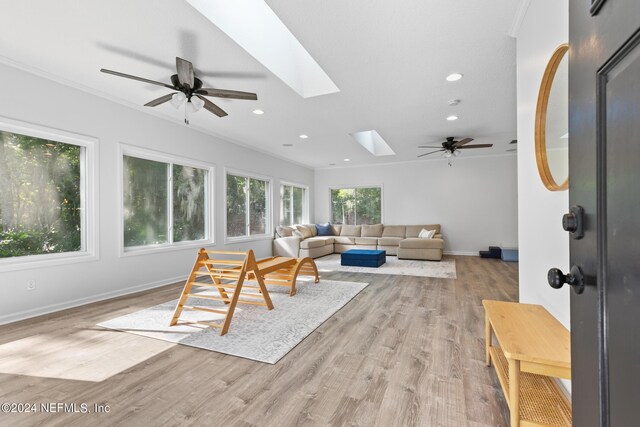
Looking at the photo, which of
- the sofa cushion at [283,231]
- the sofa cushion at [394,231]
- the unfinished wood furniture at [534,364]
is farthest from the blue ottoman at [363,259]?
the unfinished wood furniture at [534,364]

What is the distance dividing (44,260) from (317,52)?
3.66 metres

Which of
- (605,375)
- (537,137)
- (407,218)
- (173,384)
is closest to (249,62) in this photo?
(537,137)

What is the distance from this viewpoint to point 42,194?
3.33 metres

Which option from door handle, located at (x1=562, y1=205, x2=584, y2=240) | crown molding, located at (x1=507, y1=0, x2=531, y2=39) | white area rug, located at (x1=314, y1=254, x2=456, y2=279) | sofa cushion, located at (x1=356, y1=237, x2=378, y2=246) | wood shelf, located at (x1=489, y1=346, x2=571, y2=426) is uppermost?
crown molding, located at (x1=507, y1=0, x2=531, y2=39)

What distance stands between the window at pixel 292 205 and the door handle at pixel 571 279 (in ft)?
23.7

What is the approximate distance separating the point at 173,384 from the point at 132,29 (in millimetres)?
2778

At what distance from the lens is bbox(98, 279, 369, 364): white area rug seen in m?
2.38

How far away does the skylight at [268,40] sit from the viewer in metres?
2.43

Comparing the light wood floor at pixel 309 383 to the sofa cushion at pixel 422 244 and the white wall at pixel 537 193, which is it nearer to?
the white wall at pixel 537 193

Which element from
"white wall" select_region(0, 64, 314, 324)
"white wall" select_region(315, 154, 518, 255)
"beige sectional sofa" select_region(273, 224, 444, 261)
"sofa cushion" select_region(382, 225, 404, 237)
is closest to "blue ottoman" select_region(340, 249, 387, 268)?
→ "beige sectional sofa" select_region(273, 224, 444, 261)

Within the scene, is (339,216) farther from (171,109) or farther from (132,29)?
(132,29)

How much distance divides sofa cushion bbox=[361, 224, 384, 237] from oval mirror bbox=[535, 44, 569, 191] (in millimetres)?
6464

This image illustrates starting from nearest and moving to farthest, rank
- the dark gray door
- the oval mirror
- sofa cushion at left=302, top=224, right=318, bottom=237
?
the dark gray door
the oval mirror
sofa cushion at left=302, top=224, right=318, bottom=237

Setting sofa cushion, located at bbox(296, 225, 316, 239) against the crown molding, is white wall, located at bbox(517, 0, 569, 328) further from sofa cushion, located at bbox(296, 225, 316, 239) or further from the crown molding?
sofa cushion, located at bbox(296, 225, 316, 239)
